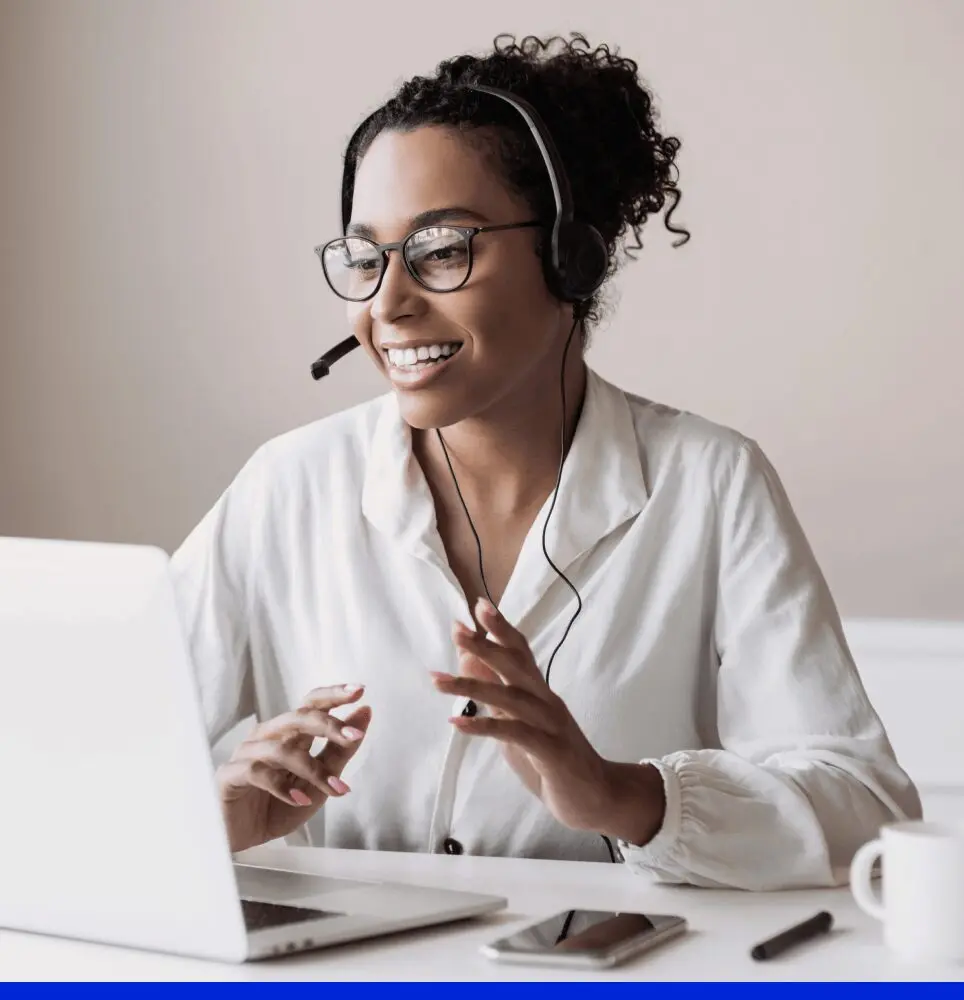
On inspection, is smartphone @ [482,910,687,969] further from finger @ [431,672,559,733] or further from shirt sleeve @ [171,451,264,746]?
shirt sleeve @ [171,451,264,746]

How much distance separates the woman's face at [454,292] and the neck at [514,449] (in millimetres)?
90

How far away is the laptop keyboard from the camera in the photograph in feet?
3.35

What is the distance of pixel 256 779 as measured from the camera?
1.31 metres

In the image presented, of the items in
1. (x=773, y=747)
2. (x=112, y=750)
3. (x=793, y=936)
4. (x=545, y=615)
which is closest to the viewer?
(x=112, y=750)

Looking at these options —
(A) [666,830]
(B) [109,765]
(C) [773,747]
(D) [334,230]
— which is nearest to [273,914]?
(B) [109,765]

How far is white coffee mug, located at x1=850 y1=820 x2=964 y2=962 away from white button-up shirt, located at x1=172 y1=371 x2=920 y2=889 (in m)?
0.43

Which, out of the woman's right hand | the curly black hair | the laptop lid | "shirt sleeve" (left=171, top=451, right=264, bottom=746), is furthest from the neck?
the laptop lid

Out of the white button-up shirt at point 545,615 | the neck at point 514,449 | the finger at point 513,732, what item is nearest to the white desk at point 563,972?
the finger at point 513,732

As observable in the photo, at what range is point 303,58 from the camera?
283cm

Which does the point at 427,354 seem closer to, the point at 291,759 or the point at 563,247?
the point at 563,247

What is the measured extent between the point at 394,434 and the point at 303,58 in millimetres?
1383

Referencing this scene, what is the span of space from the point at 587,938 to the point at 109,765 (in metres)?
0.33

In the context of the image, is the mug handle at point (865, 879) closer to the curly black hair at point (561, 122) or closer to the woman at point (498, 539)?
the woman at point (498, 539)

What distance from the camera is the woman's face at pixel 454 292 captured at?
4.97 feet
